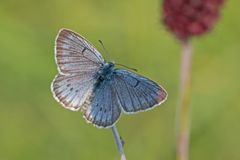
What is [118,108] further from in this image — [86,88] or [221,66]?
[221,66]

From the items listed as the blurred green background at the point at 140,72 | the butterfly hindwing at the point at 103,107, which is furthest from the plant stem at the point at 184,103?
the blurred green background at the point at 140,72

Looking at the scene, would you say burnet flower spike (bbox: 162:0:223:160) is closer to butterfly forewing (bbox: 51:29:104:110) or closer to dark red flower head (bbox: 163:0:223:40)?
dark red flower head (bbox: 163:0:223:40)

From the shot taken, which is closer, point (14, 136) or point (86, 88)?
point (86, 88)

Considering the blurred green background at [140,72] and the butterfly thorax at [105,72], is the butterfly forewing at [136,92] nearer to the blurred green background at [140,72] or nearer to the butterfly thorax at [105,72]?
the butterfly thorax at [105,72]

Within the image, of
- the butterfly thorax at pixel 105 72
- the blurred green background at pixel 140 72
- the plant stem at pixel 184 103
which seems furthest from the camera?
the blurred green background at pixel 140 72

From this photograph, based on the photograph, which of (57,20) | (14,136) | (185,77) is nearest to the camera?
(185,77)

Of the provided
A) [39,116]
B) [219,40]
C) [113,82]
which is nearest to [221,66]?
[219,40]

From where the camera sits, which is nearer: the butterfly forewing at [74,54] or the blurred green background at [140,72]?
the butterfly forewing at [74,54]

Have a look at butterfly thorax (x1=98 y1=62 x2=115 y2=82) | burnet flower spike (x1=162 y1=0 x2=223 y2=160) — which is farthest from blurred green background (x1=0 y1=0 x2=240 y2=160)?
burnet flower spike (x1=162 y1=0 x2=223 y2=160)
